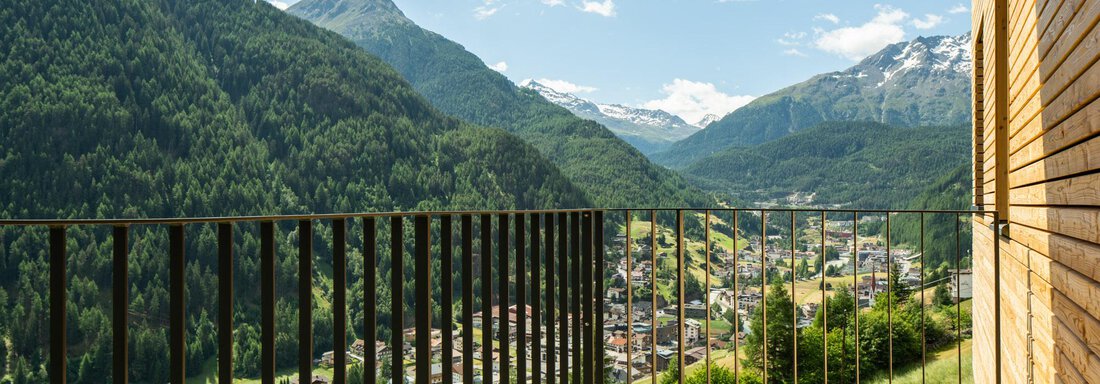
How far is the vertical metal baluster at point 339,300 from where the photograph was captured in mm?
1761

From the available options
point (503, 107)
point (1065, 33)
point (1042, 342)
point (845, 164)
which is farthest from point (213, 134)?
point (845, 164)

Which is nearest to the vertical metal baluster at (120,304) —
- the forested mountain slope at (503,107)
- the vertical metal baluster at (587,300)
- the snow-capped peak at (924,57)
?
the vertical metal baluster at (587,300)

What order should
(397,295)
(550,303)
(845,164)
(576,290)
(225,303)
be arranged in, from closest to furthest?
1. (225,303)
2. (397,295)
3. (550,303)
4. (576,290)
5. (845,164)

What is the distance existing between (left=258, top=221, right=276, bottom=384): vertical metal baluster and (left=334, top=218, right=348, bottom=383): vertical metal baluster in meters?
0.11

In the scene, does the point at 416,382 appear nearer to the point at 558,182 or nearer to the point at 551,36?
the point at 558,182

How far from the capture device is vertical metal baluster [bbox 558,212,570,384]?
8.96ft

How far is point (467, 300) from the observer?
2.14 metres

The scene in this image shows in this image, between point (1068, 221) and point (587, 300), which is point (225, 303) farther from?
point (1068, 221)

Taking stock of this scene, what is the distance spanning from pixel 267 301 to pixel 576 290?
1426 mm

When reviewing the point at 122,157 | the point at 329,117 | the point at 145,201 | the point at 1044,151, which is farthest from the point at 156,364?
the point at 329,117

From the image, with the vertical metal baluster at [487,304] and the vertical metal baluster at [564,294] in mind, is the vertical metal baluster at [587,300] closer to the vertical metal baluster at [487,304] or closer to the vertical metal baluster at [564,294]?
the vertical metal baluster at [564,294]

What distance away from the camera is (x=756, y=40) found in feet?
450

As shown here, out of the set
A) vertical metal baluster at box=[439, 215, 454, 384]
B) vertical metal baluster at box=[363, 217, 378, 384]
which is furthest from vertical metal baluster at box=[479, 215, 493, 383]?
vertical metal baluster at box=[363, 217, 378, 384]

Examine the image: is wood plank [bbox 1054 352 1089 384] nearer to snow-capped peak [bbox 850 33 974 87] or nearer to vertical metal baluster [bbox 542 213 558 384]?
vertical metal baluster [bbox 542 213 558 384]
